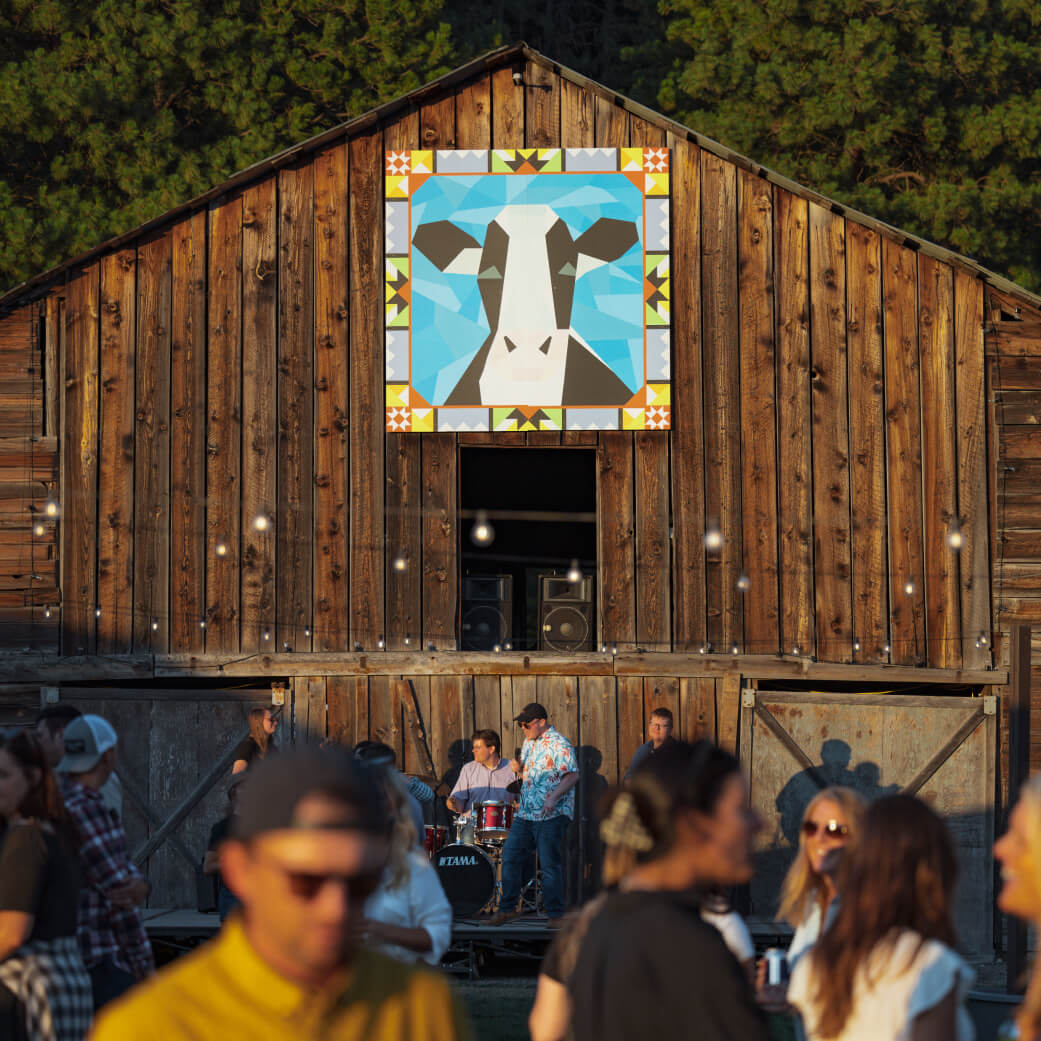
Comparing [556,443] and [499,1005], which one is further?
[556,443]

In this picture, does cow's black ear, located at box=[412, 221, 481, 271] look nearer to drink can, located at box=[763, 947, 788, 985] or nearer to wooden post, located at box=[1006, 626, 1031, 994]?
wooden post, located at box=[1006, 626, 1031, 994]

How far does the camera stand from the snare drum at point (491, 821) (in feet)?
41.1

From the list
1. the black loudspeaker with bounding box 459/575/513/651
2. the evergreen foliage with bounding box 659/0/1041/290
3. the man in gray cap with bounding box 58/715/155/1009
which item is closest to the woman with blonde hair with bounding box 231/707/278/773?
the black loudspeaker with bounding box 459/575/513/651

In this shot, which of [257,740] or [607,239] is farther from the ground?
[607,239]

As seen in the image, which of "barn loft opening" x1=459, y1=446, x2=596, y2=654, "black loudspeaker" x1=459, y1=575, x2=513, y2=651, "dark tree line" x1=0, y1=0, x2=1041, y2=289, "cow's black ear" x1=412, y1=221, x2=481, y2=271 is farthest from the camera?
"dark tree line" x1=0, y1=0, x2=1041, y2=289

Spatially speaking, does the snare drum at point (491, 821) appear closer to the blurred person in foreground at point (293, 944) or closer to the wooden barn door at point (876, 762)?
the wooden barn door at point (876, 762)

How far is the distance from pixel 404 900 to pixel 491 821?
742 centimetres

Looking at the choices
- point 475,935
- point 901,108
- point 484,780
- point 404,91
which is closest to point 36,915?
point 475,935

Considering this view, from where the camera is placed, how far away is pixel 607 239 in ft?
43.4

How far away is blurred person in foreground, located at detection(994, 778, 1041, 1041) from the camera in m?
3.21

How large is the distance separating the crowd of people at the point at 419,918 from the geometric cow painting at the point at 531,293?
6827 millimetres

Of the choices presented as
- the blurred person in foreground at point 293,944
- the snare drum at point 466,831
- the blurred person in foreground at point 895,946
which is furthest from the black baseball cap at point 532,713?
the blurred person in foreground at point 293,944

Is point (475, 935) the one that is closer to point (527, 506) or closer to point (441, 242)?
point (441, 242)

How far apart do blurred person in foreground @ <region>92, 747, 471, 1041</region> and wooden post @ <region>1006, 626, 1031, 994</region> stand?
443 inches
